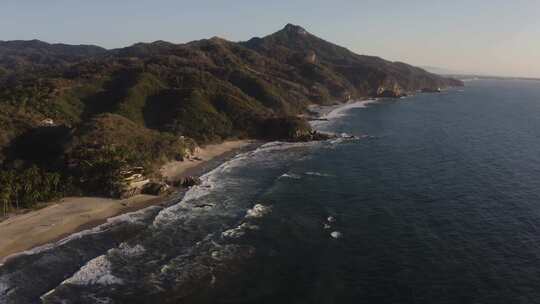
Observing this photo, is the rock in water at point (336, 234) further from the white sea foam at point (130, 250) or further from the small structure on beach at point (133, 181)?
the small structure on beach at point (133, 181)

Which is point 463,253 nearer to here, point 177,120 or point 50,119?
point 177,120

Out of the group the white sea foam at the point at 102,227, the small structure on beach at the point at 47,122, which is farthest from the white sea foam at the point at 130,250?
the small structure on beach at the point at 47,122

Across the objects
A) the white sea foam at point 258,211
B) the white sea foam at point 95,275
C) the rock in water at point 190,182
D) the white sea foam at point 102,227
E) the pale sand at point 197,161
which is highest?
the pale sand at point 197,161

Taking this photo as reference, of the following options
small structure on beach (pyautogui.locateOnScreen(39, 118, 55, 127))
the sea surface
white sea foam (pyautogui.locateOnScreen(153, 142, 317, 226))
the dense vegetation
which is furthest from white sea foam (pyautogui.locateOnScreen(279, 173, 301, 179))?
small structure on beach (pyautogui.locateOnScreen(39, 118, 55, 127))

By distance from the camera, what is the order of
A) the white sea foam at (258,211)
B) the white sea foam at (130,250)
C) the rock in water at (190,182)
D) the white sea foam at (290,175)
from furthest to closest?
the white sea foam at (290,175) → the rock in water at (190,182) → the white sea foam at (258,211) → the white sea foam at (130,250)

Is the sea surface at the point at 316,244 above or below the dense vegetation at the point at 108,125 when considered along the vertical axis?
below
